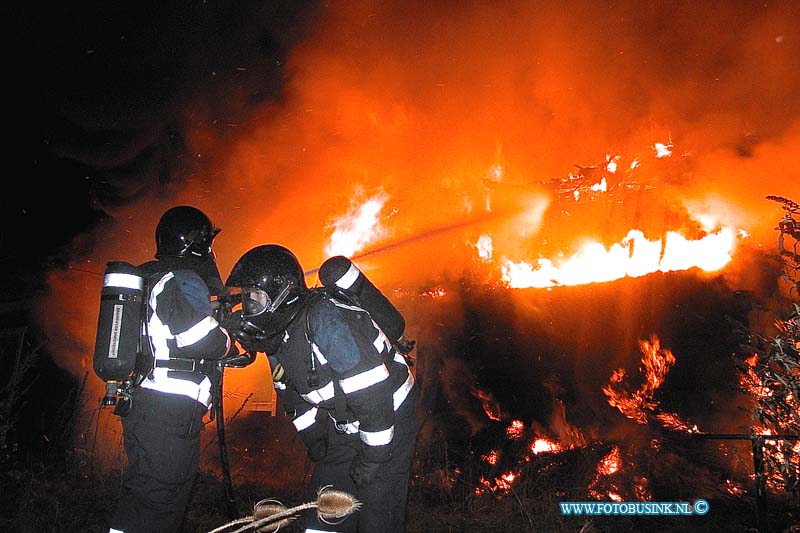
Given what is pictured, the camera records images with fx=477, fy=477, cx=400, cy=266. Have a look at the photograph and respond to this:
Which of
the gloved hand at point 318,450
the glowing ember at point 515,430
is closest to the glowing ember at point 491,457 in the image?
the glowing ember at point 515,430

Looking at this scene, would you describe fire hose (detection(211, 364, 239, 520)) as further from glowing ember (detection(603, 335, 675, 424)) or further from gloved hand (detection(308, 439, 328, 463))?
glowing ember (detection(603, 335, 675, 424))

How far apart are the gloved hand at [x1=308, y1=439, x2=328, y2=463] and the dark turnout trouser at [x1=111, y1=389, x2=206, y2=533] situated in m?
0.77

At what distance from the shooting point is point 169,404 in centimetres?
303

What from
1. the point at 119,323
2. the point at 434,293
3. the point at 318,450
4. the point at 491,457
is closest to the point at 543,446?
the point at 491,457

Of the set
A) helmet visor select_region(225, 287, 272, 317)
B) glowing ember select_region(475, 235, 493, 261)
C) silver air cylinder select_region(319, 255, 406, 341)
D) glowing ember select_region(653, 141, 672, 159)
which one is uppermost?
glowing ember select_region(653, 141, 672, 159)

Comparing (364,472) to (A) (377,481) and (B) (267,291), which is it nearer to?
(A) (377,481)

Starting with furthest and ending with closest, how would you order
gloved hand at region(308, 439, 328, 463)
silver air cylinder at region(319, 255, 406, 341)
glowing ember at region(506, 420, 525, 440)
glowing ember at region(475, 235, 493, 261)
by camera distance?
1. glowing ember at region(475, 235, 493, 261)
2. glowing ember at region(506, 420, 525, 440)
3. gloved hand at region(308, 439, 328, 463)
4. silver air cylinder at region(319, 255, 406, 341)

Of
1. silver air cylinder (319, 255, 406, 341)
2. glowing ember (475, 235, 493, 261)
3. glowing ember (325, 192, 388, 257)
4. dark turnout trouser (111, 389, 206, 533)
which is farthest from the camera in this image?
glowing ember (325, 192, 388, 257)

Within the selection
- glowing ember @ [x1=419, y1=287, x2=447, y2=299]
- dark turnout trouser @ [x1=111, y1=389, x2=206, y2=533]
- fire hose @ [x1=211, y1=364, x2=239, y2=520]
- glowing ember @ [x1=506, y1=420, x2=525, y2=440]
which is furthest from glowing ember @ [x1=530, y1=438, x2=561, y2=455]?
dark turnout trouser @ [x1=111, y1=389, x2=206, y2=533]

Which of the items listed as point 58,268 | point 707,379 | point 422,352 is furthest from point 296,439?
point 707,379

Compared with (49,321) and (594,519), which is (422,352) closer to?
(594,519)

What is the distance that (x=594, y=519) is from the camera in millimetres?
4949

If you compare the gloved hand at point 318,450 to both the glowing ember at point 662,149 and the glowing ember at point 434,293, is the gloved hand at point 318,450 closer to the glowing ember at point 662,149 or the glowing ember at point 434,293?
the glowing ember at point 434,293

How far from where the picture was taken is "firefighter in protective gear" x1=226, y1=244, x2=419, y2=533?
2.71m
